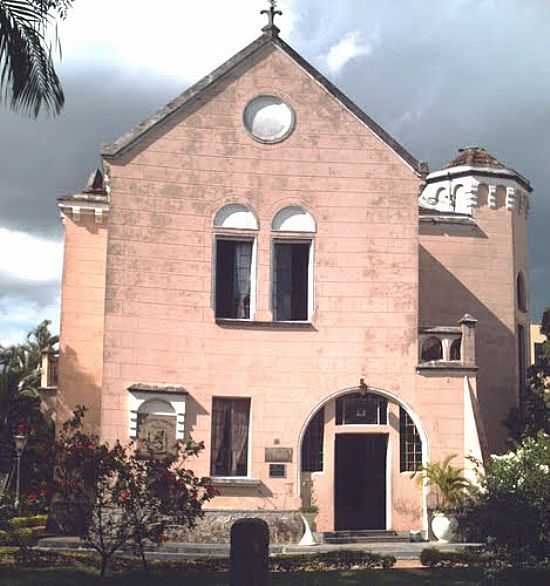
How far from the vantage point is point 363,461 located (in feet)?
81.3

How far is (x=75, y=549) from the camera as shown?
20.9m

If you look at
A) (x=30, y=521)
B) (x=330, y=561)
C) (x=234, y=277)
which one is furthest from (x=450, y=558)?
(x=30, y=521)

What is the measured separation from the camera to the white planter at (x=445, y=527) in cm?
2308

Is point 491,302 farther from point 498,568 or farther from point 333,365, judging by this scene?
point 498,568

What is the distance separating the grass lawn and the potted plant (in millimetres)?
5041

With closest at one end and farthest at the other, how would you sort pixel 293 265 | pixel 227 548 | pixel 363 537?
pixel 227 548
pixel 363 537
pixel 293 265

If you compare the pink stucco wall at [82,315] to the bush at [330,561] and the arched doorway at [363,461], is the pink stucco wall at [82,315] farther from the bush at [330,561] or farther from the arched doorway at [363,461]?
the bush at [330,561]

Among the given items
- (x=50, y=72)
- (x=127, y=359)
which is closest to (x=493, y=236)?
(x=127, y=359)

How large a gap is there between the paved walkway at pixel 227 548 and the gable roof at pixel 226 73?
9.83 metres

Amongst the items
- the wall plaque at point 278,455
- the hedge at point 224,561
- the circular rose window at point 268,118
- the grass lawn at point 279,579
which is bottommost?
the grass lawn at point 279,579

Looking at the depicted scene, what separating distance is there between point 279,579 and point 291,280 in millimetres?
9630

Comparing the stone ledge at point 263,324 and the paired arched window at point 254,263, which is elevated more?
the paired arched window at point 254,263

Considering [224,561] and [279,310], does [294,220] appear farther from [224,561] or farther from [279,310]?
[224,561]

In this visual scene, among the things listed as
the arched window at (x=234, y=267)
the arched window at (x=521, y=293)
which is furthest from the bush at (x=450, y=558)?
the arched window at (x=521, y=293)
